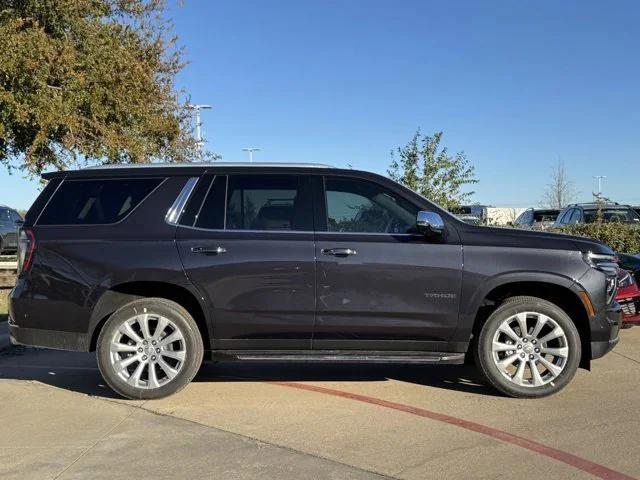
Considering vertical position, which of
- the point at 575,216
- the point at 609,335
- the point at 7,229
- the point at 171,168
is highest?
the point at 575,216

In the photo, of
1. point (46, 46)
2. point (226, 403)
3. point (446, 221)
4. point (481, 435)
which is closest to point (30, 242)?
point (226, 403)

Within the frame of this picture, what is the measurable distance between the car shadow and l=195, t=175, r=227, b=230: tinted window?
1619 mm

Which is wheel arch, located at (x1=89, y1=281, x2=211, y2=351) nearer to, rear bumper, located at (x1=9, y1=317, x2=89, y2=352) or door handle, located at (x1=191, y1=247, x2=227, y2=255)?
rear bumper, located at (x1=9, y1=317, x2=89, y2=352)

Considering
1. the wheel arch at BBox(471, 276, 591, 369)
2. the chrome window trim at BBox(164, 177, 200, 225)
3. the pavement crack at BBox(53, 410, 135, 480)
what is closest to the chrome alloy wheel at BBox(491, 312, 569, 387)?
the wheel arch at BBox(471, 276, 591, 369)

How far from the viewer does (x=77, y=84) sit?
38.6 ft

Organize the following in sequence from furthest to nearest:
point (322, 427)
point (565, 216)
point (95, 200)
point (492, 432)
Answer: point (565, 216) < point (95, 200) < point (322, 427) < point (492, 432)

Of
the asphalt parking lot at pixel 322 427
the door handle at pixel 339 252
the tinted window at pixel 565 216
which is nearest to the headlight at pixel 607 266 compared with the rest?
the asphalt parking lot at pixel 322 427

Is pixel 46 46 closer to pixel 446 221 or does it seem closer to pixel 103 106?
pixel 103 106

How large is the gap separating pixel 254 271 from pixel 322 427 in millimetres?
1357

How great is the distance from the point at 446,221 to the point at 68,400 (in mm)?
3547

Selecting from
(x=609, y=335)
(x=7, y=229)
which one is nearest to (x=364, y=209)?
(x=609, y=335)

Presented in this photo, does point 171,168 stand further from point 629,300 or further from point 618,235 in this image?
point 618,235

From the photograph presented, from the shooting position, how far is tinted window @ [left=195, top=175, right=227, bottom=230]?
5406mm

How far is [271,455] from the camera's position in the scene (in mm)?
4164
